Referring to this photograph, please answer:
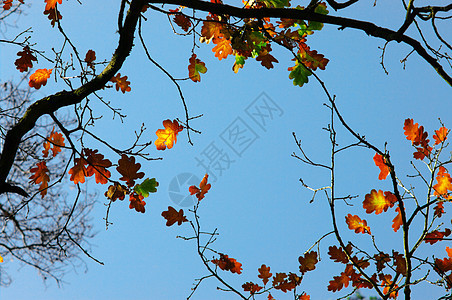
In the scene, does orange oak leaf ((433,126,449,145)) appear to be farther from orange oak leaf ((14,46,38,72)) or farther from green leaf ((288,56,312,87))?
orange oak leaf ((14,46,38,72))

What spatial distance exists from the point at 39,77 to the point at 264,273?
2239 mm

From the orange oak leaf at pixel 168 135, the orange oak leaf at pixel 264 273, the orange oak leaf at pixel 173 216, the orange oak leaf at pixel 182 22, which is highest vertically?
the orange oak leaf at pixel 182 22

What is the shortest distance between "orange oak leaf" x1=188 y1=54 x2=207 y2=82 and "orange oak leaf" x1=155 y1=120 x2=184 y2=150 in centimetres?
50

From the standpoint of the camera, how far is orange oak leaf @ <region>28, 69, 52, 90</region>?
2732 millimetres

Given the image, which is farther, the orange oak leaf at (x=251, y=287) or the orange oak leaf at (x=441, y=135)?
the orange oak leaf at (x=251, y=287)

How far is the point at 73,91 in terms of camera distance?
2166 millimetres

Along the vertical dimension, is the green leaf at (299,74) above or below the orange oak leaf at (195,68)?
below

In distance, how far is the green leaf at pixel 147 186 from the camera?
239cm

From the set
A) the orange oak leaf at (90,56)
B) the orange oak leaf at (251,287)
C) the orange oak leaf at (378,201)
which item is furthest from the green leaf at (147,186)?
the orange oak leaf at (378,201)

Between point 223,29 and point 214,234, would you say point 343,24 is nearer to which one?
point 223,29

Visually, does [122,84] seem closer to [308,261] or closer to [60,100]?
[60,100]

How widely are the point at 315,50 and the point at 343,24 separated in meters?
0.71

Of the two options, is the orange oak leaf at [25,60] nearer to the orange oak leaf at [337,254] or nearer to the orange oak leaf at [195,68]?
the orange oak leaf at [195,68]

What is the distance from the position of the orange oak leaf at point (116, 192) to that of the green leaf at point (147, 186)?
0.08 m
